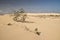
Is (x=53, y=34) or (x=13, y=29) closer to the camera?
(x=53, y=34)

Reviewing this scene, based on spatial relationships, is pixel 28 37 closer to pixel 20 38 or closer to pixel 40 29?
pixel 20 38

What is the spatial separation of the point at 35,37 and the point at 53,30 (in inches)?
19.7

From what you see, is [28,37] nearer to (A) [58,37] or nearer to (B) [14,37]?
(B) [14,37]

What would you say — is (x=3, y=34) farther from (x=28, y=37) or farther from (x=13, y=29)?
(x=28, y=37)

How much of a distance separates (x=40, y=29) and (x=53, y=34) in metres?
0.32

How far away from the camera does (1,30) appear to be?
2.47 meters

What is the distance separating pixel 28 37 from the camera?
2209 mm

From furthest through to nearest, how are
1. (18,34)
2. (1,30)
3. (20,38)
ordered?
(1,30)
(18,34)
(20,38)

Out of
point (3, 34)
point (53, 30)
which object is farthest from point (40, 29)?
point (3, 34)

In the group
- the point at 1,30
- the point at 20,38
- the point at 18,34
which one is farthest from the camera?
the point at 1,30

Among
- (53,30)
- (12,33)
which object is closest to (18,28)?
(12,33)

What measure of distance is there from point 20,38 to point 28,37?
147 mm

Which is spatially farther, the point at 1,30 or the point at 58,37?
the point at 1,30

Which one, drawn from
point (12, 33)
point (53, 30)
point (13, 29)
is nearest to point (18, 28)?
point (13, 29)
